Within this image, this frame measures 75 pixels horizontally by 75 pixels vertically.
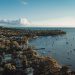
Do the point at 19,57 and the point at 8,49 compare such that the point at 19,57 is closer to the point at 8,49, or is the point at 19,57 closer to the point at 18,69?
the point at 18,69

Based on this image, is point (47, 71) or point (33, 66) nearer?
point (47, 71)

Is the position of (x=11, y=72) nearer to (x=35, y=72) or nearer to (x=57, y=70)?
(x=35, y=72)

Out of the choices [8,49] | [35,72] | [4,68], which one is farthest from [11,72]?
[8,49]

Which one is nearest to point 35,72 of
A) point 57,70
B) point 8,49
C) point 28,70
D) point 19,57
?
point 28,70

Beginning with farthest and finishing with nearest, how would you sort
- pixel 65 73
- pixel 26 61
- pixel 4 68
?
pixel 26 61 → pixel 4 68 → pixel 65 73

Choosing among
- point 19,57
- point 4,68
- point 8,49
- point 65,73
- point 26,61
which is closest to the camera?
point 65,73

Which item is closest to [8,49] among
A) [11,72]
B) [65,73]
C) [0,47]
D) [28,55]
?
[0,47]

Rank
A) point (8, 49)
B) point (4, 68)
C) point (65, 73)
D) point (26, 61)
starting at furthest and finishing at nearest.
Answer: point (8, 49)
point (26, 61)
point (4, 68)
point (65, 73)

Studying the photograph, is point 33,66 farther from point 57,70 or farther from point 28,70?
point 57,70

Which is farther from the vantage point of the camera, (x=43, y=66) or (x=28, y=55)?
(x=28, y=55)
